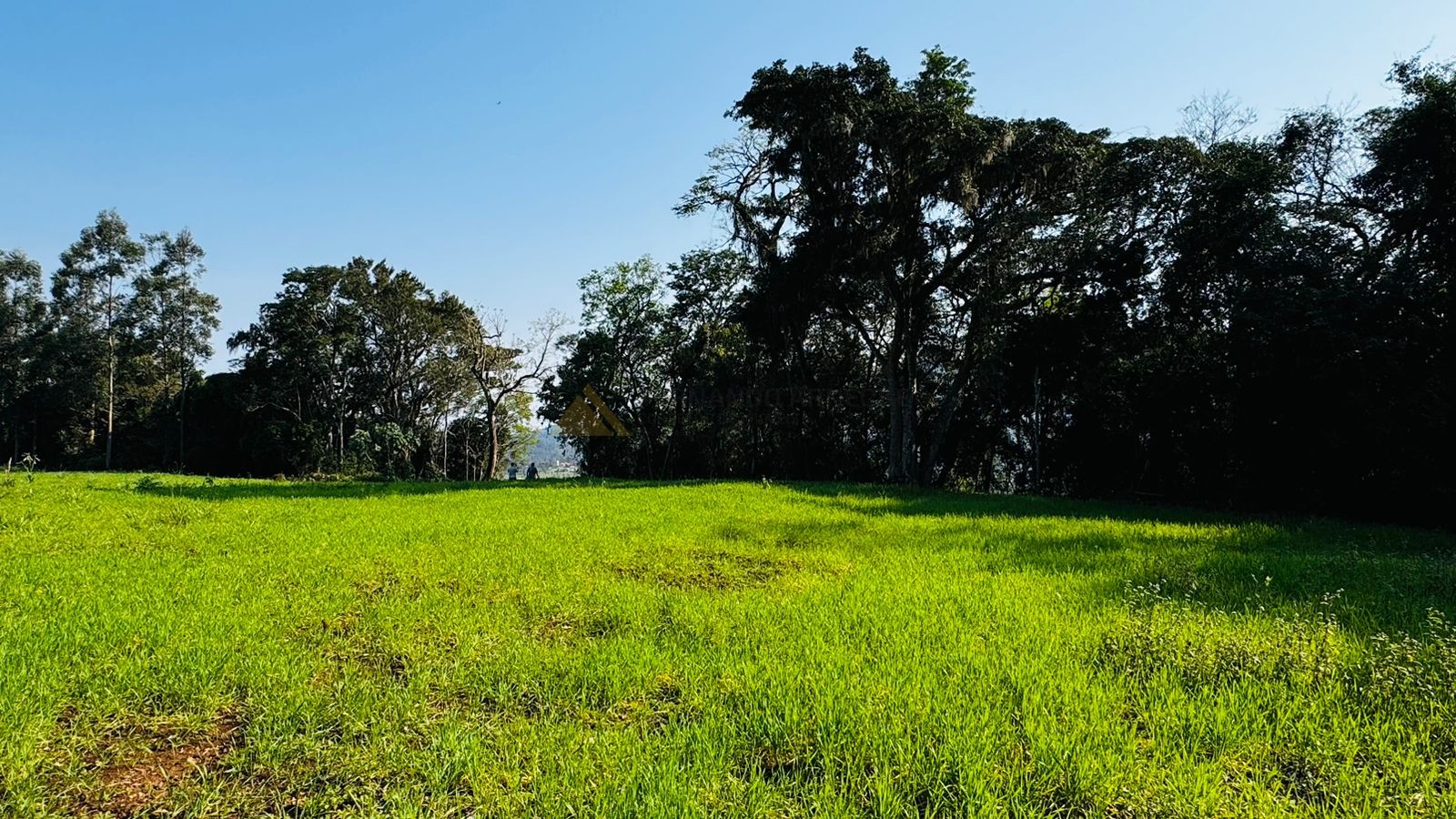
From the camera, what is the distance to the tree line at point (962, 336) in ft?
31.1

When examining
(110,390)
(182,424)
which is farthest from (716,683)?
(110,390)

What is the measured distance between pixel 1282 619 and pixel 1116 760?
231 cm

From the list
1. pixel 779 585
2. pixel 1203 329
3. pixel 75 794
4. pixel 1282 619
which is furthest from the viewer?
pixel 1203 329

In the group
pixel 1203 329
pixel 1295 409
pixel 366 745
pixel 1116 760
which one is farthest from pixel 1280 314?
pixel 366 745

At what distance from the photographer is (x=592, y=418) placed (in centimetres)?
2434

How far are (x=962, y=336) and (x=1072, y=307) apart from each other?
11.7 ft

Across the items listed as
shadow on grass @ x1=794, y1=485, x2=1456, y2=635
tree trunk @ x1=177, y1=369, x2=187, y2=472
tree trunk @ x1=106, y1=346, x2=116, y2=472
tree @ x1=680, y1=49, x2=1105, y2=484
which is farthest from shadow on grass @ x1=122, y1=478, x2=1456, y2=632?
tree trunk @ x1=106, y1=346, x2=116, y2=472

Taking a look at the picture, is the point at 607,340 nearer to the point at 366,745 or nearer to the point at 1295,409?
the point at 1295,409

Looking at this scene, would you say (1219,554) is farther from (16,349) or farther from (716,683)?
(16,349)

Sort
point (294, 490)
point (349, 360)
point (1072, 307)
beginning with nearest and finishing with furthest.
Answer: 1. point (294, 490)
2. point (1072, 307)
3. point (349, 360)

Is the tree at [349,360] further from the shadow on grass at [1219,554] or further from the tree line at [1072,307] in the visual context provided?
the shadow on grass at [1219,554]

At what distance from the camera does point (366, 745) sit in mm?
2453

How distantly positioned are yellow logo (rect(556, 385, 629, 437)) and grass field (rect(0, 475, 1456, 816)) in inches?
716

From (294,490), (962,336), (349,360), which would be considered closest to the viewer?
(294,490)
